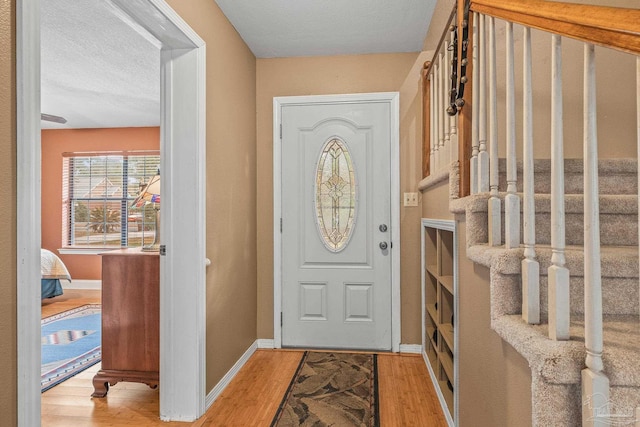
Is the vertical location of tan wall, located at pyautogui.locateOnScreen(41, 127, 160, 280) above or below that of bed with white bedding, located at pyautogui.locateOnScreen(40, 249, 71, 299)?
above

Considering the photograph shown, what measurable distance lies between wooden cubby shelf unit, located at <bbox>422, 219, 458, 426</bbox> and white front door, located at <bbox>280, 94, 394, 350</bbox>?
0.33 m

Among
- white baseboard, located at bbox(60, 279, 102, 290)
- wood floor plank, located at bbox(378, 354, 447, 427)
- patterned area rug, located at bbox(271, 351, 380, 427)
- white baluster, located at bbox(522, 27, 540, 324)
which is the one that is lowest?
wood floor plank, located at bbox(378, 354, 447, 427)

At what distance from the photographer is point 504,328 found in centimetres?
105

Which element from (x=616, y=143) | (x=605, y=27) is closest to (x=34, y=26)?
(x=605, y=27)

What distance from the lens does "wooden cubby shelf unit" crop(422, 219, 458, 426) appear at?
2049 millimetres

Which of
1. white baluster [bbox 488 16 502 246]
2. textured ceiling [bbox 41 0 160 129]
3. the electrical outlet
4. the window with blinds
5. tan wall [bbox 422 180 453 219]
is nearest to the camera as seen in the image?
white baluster [bbox 488 16 502 246]

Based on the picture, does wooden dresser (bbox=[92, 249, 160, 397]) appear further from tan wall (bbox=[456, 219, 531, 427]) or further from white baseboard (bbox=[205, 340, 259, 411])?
tan wall (bbox=[456, 219, 531, 427])

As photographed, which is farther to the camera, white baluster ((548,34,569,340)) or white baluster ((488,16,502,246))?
white baluster ((488,16,502,246))

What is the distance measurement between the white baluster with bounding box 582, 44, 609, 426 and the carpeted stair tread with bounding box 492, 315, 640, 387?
0.09ft

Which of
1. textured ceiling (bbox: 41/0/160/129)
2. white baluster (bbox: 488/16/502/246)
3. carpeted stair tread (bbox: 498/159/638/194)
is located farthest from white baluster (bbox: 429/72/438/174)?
Result: textured ceiling (bbox: 41/0/160/129)

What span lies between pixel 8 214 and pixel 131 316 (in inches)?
58.0

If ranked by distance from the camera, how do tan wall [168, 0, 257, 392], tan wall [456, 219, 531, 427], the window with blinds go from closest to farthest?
tan wall [456, 219, 531, 427]
tan wall [168, 0, 257, 392]
the window with blinds

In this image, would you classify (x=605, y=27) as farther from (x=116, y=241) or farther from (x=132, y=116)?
(x=116, y=241)

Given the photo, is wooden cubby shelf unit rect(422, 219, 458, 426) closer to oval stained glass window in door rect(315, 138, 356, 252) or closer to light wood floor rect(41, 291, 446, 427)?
light wood floor rect(41, 291, 446, 427)
